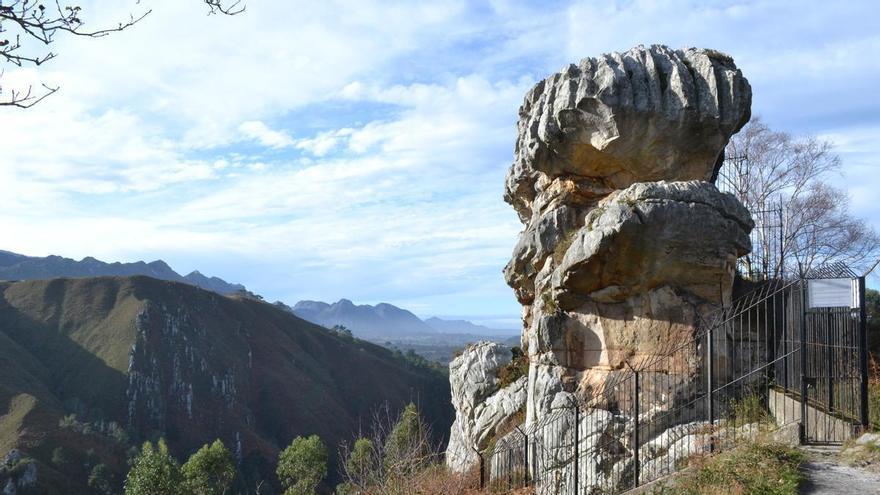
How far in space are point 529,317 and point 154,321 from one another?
98.9 m

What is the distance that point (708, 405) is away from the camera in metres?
12.3

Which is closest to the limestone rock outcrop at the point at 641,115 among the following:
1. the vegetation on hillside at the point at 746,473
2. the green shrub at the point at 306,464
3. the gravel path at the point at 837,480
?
the vegetation on hillside at the point at 746,473

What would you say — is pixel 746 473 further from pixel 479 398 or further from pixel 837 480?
pixel 479 398

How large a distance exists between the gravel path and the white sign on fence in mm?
2447

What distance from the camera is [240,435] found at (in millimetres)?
99812

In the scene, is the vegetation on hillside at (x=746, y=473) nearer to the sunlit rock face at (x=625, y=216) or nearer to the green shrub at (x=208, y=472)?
the sunlit rock face at (x=625, y=216)

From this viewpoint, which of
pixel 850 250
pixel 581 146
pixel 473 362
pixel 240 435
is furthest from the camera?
pixel 240 435

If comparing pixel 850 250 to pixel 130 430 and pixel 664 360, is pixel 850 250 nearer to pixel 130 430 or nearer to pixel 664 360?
pixel 664 360

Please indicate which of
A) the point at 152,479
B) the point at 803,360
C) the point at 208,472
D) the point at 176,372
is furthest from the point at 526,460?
the point at 176,372

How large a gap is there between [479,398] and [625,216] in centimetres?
920

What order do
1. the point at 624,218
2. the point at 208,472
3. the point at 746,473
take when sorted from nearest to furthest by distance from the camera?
the point at 746,473
the point at 624,218
the point at 208,472

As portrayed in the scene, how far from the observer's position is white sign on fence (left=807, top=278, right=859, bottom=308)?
34.3 ft

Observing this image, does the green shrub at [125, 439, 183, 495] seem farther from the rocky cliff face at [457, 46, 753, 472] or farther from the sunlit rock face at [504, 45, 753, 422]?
the sunlit rock face at [504, 45, 753, 422]

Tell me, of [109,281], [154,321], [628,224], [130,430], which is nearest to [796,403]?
[628,224]
